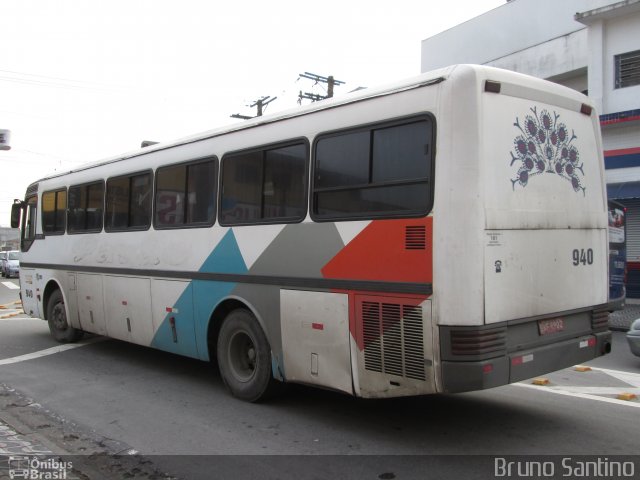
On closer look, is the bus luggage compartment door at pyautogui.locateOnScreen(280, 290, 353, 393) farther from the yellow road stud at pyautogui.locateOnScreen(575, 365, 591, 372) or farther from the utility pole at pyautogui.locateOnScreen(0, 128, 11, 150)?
the utility pole at pyautogui.locateOnScreen(0, 128, 11, 150)

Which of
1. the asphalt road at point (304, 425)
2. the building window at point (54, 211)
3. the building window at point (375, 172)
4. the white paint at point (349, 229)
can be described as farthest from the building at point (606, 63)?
the building window at point (54, 211)

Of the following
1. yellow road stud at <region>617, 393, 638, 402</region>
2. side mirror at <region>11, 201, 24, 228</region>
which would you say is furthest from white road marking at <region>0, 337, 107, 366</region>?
yellow road stud at <region>617, 393, 638, 402</region>

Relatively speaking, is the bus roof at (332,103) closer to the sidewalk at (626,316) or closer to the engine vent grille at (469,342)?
the engine vent grille at (469,342)

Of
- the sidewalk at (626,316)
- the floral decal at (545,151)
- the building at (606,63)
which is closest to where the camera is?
the floral decal at (545,151)

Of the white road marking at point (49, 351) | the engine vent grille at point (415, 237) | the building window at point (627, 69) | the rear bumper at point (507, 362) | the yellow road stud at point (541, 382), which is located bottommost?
the white road marking at point (49, 351)

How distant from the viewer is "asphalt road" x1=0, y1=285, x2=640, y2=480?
185 inches

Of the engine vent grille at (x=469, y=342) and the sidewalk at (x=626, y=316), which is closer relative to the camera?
the engine vent grille at (x=469, y=342)

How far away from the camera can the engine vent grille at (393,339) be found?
15.2 feet

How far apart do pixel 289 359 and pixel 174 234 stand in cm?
271

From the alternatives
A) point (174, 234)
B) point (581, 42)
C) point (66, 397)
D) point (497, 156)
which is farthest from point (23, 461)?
point (581, 42)

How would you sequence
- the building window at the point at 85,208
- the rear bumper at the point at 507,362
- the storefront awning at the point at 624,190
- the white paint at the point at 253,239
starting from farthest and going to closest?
the storefront awning at the point at 624,190, the building window at the point at 85,208, the white paint at the point at 253,239, the rear bumper at the point at 507,362

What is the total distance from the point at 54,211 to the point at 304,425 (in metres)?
7.45

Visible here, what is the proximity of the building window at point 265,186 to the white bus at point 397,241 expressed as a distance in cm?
2

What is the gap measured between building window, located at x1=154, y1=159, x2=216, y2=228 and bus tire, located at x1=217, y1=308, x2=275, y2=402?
1.32 meters
